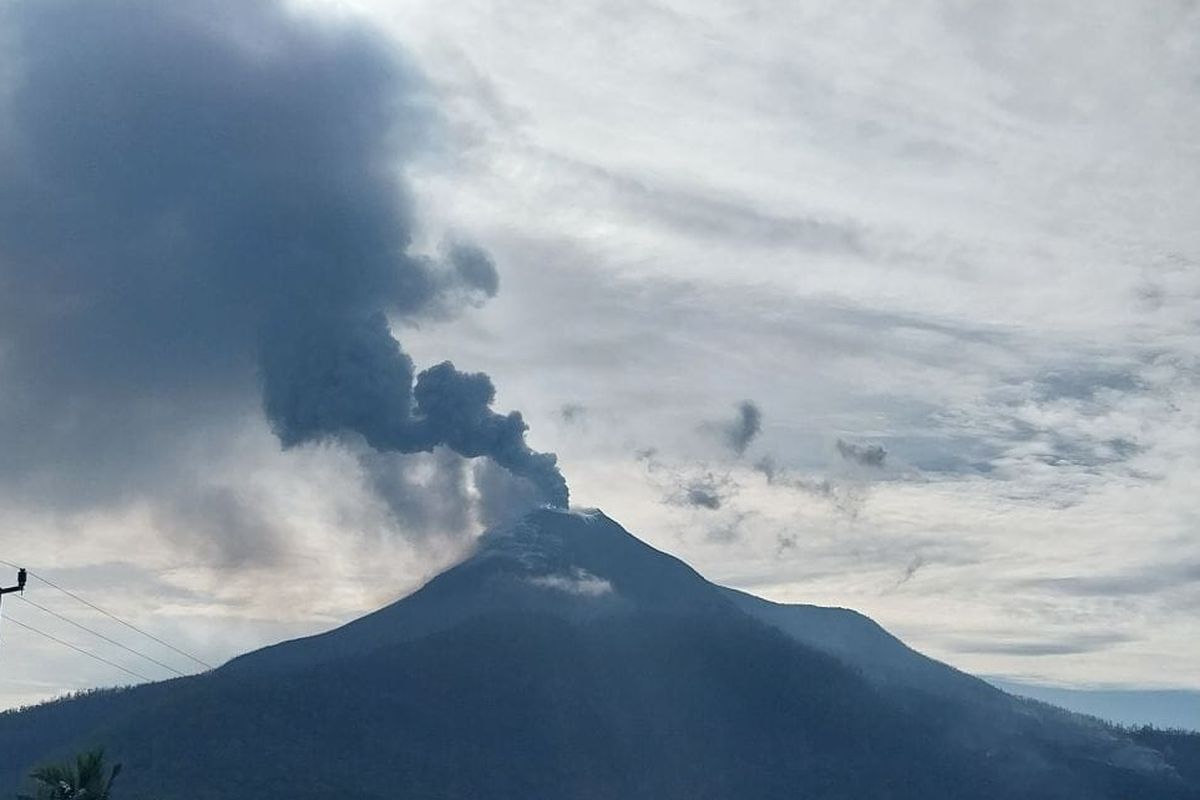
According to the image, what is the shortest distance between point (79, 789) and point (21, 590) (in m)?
12.2

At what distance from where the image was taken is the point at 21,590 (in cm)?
7850

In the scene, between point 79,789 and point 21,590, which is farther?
point 79,789

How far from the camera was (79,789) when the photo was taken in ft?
274

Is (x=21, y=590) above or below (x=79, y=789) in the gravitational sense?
above
